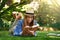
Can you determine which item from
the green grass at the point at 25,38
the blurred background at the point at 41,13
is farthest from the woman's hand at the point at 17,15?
the green grass at the point at 25,38

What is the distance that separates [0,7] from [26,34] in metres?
0.33

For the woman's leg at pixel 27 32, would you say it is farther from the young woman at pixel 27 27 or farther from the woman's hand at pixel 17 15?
the woman's hand at pixel 17 15

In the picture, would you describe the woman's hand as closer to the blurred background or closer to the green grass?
the blurred background

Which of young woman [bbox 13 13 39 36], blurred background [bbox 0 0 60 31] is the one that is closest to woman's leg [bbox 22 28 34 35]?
young woman [bbox 13 13 39 36]

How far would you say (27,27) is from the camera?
2709 mm

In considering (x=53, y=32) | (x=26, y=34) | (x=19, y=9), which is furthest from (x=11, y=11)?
(x=53, y=32)

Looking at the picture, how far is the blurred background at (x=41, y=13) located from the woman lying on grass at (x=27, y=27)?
5cm

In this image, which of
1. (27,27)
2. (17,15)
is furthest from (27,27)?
(17,15)

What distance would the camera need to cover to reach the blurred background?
275 centimetres

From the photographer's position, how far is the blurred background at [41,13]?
2.75m

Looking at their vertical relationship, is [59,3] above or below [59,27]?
above

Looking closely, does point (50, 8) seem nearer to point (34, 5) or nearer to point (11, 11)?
point (34, 5)

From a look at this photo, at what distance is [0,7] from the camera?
109 inches

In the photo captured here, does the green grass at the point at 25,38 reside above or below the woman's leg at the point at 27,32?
below
